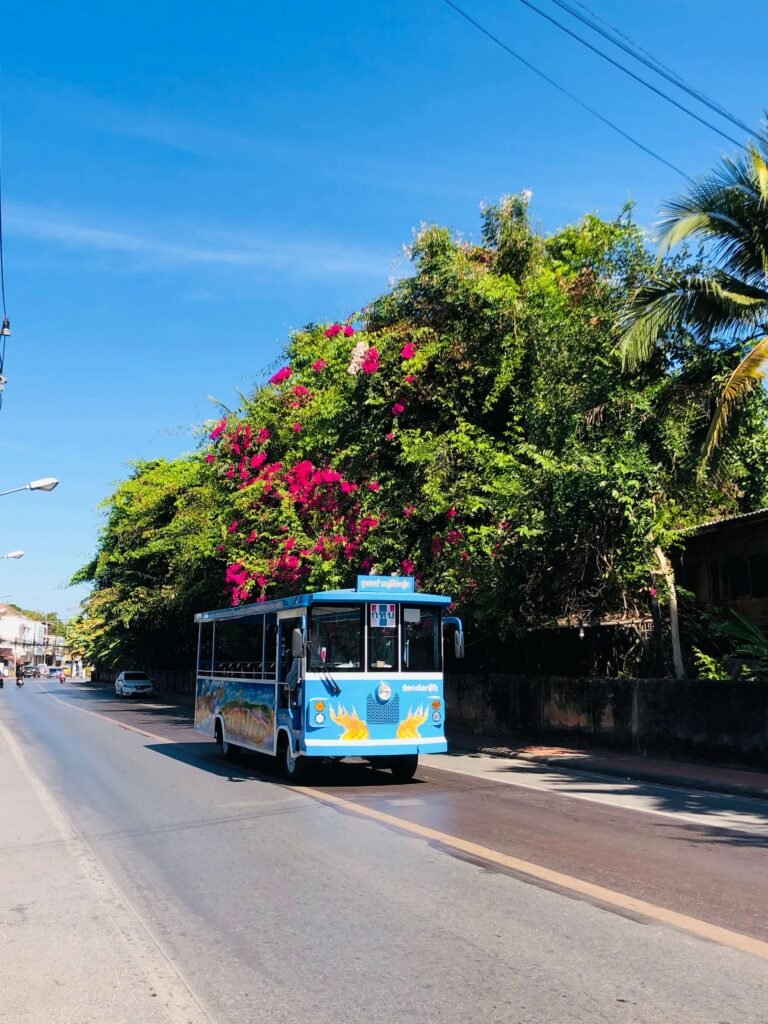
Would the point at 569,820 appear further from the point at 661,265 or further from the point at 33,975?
the point at 661,265

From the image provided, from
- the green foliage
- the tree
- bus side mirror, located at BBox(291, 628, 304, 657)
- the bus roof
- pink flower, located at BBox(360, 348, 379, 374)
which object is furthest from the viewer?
the tree

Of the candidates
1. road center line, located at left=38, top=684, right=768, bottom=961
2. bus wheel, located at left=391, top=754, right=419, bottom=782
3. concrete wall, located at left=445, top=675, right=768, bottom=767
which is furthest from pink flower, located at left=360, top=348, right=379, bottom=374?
road center line, located at left=38, top=684, right=768, bottom=961

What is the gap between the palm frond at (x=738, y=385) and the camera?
13484 mm

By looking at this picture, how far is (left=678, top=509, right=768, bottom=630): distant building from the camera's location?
18.8 metres

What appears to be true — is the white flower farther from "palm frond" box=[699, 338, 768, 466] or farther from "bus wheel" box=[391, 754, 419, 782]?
"bus wheel" box=[391, 754, 419, 782]

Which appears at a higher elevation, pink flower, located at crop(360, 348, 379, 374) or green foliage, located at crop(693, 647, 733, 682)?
pink flower, located at crop(360, 348, 379, 374)

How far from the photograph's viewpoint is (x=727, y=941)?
5680mm

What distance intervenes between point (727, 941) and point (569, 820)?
4841mm

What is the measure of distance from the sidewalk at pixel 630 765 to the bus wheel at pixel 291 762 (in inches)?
207

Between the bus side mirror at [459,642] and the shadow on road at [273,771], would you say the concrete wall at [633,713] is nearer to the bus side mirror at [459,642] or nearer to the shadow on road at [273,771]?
the bus side mirror at [459,642]

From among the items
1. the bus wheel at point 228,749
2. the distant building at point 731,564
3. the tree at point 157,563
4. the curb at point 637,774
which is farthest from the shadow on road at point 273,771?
the tree at point 157,563

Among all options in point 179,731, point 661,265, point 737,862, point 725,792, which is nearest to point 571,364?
point 661,265

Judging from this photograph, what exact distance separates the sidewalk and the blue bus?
3.59m

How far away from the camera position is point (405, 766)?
1398cm
